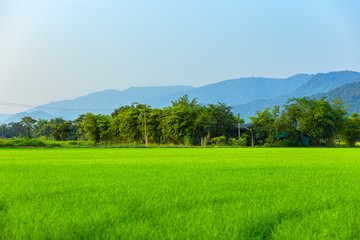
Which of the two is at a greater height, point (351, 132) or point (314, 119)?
point (314, 119)

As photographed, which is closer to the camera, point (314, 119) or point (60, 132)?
point (314, 119)

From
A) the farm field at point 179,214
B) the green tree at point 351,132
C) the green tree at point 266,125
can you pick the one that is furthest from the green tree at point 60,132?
the farm field at point 179,214

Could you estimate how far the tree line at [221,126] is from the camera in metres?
35.3

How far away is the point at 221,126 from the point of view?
39.0m

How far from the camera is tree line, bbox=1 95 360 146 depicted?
116 ft

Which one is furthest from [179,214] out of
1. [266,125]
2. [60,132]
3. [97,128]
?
[60,132]

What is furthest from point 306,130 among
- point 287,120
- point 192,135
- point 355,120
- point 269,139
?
point 192,135

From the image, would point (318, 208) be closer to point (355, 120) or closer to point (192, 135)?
point (192, 135)

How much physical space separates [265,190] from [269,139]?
34236 mm

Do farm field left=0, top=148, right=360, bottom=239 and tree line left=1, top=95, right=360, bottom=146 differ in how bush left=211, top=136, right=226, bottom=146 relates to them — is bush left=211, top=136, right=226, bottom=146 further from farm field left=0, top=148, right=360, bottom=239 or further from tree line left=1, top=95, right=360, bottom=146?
farm field left=0, top=148, right=360, bottom=239

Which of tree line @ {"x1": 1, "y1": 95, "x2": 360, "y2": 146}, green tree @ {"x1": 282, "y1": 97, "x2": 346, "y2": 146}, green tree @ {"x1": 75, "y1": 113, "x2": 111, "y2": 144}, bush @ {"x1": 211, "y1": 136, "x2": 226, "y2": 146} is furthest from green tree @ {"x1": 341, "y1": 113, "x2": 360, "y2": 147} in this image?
green tree @ {"x1": 75, "y1": 113, "x2": 111, "y2": 144}

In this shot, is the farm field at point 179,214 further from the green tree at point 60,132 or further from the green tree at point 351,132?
the green tree at point 60,132

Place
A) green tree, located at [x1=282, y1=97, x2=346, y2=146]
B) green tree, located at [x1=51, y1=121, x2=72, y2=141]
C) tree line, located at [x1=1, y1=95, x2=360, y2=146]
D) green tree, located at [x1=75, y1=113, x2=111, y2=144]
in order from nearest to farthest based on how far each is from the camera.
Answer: tree line, located at [x1=1, y1=95, x2=360, y2=146], green tree, located at [x1=282, y1=97, x2=346, y2=146], green tree, located at [x1=75, y1=113, x2=111, y2=144], green tree, located at [x1=51, y1=121, x2=72, y2=141]

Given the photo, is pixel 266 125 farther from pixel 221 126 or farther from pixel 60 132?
pixel 60 132
